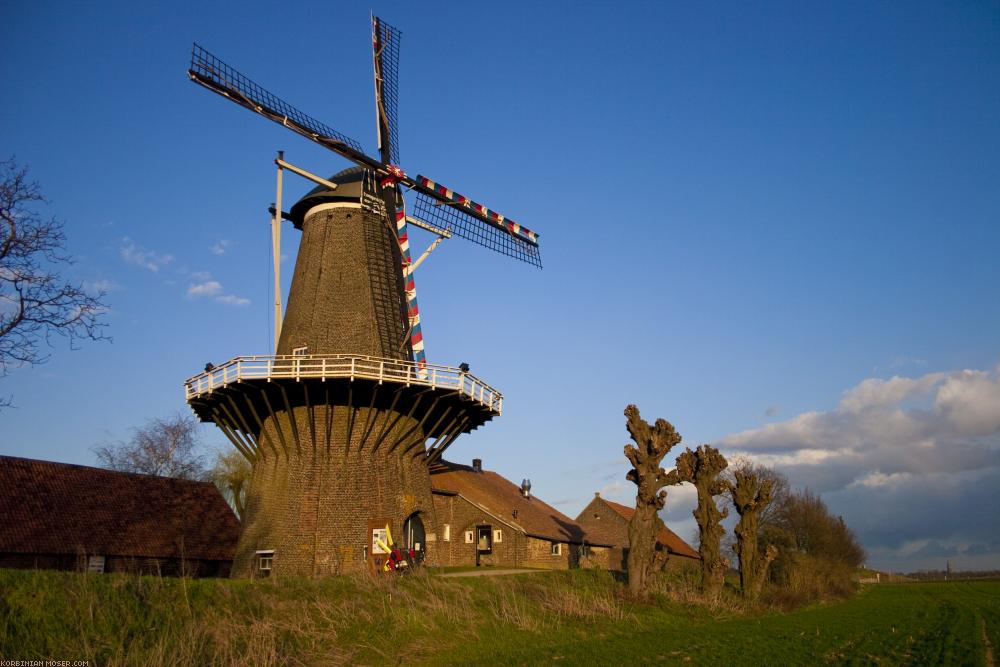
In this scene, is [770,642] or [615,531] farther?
[615,531]

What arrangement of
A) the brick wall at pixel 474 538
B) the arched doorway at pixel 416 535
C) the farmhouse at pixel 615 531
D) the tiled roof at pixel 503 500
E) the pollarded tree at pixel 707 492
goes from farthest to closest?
the farmhouse at pixel 615 531 → the tiled roof at pixel 503 500 → the brick wall at pixel 474 538 → the pollarded tree at pixel 707 492 → the arched doorway at pixel 416 535

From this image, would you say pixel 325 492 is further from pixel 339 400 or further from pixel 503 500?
pixel 503 500

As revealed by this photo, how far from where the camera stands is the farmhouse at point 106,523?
65.1 ft

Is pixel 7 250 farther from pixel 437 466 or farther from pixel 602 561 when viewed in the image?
pixel 602 561

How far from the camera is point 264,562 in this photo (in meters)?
21.2

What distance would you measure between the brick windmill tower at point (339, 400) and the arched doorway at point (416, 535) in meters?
0.04

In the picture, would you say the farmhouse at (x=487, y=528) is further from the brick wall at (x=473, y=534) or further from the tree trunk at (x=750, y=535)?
the tree trunk at (x=750, y=535)

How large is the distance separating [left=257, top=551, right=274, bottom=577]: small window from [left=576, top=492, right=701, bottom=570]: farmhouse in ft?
70.8

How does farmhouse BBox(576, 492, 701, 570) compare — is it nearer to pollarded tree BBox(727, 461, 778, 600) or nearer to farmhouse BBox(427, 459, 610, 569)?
farmhouse BBox(427, 459, 610, 569)

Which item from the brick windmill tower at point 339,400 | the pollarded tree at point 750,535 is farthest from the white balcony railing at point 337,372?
the pollarded tree at point 750,535

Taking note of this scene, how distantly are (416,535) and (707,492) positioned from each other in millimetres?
10647

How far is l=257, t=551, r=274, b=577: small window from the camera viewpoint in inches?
829

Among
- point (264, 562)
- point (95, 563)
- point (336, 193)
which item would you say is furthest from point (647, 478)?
point (95, 563)

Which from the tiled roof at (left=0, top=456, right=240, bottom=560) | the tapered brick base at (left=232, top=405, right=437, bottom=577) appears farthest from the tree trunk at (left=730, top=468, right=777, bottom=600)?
the tiled roof at (left=0, top=456, right=240, bottom=560)
